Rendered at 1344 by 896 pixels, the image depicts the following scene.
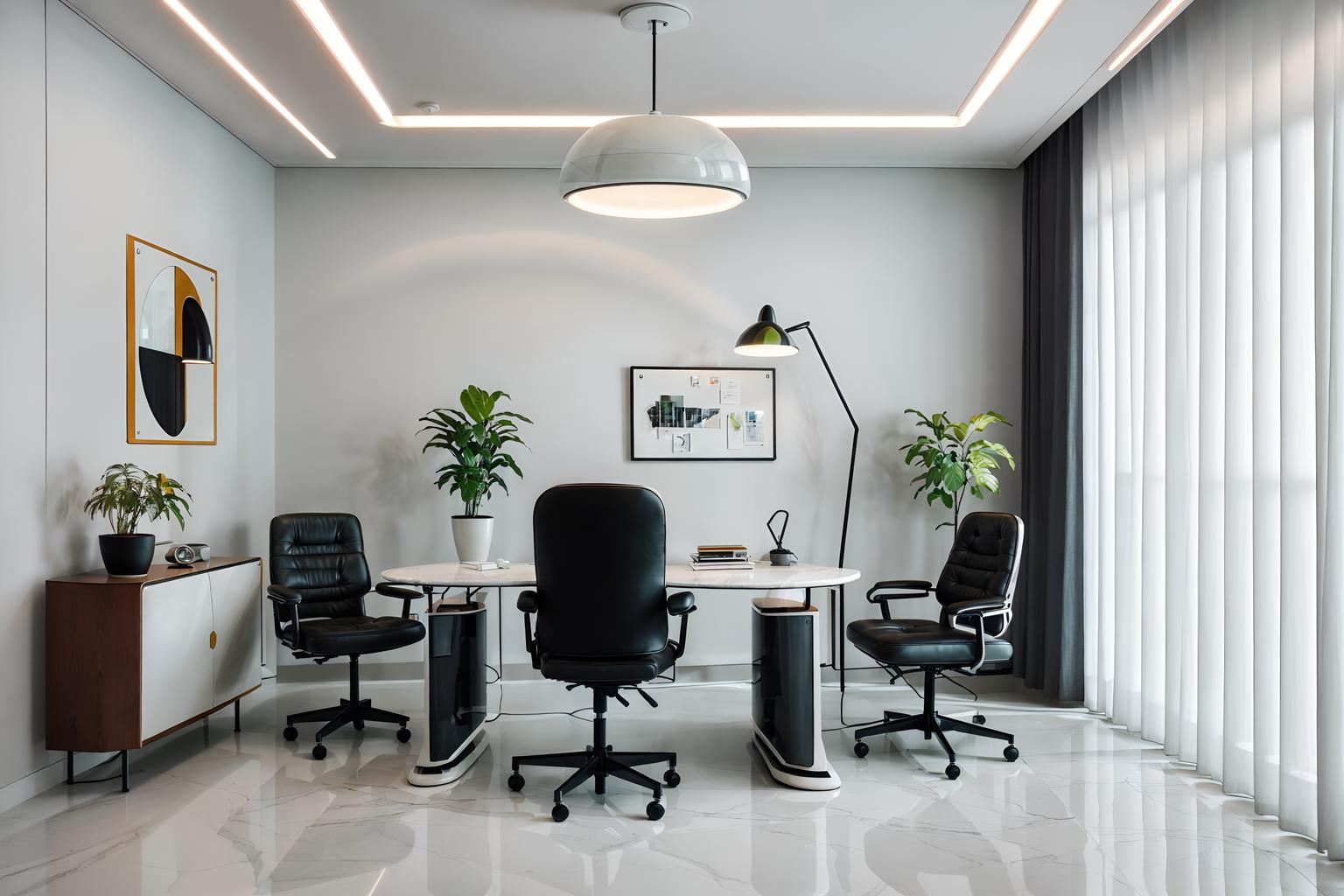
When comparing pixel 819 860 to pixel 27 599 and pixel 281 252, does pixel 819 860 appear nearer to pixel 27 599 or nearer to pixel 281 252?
pixel 27 599

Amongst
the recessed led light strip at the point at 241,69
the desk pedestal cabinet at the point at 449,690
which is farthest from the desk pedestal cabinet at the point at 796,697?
the recessed led light strip at the point at 241,69

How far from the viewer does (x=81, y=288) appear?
3.83 meters

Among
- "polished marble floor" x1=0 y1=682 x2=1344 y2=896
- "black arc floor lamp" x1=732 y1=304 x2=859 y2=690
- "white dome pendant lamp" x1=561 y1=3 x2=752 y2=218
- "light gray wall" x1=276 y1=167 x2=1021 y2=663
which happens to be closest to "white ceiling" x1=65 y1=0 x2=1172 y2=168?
"light gray wall" x1=276 y1=167 x2=1021 y2=663

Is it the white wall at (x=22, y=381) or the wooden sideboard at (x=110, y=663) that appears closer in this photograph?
the white wall at (x=22, y=381)

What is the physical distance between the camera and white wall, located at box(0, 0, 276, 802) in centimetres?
347

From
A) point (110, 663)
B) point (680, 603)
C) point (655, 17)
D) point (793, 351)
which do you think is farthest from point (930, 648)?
point (110, 663)

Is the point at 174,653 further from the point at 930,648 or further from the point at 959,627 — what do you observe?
the point at 959,627

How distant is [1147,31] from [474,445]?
3.78 meters

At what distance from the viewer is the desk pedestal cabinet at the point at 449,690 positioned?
3754 mm

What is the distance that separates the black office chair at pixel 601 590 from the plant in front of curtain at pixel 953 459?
2332mm

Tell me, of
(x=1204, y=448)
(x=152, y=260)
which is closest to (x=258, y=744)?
(x=152, y=260)

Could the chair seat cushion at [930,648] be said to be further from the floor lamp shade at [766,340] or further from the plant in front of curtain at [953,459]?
the floor lamp shade at [766,340]

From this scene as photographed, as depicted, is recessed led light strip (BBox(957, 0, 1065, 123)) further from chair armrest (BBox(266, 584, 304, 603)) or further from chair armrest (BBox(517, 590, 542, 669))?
chair armrest (BBox(266, 584, 304, 603))

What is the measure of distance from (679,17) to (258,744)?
3.71 meters
